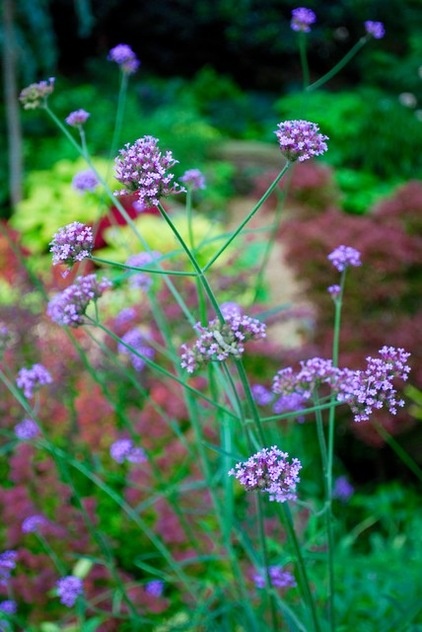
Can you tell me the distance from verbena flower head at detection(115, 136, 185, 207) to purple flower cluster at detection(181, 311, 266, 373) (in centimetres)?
17

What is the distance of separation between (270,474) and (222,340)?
16 centimetres


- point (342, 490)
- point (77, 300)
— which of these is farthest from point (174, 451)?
point (77, 300)

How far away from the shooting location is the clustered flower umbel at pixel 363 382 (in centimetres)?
88

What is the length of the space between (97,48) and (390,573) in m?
9.57

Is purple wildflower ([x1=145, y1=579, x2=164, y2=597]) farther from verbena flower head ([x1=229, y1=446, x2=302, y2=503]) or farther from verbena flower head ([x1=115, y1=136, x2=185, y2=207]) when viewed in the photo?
verbena flower head ([x1=115, y1=136, x2=185, y2=207])

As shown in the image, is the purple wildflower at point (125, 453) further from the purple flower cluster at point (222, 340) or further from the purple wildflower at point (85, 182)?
the purple flower cluster at point (222, 340)

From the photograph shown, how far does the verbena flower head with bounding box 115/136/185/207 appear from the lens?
0.83m

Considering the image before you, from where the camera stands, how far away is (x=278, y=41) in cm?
1053

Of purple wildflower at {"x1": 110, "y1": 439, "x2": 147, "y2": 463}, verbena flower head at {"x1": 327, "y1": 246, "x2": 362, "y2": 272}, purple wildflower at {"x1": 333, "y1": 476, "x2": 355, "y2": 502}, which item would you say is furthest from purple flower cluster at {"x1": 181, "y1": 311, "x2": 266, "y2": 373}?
purple wildflower at {"x1": 333, "y1": 476, "x2": 355, "y2": 502}

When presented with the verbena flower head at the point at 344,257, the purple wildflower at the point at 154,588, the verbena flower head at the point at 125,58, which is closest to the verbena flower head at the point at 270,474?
the verbena flower head at the point at 344,257

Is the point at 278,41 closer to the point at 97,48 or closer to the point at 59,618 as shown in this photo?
the point at 97,48

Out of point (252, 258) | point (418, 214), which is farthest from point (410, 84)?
point (418, 214)

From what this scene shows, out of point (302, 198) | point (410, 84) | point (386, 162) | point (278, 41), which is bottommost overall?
point (302, 198)

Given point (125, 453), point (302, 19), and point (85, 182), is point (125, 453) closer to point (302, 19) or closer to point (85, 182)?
point (85, 182)
